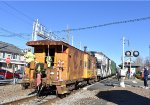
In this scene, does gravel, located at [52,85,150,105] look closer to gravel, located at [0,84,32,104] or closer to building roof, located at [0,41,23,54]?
gravel, located at [0,84,32,104]

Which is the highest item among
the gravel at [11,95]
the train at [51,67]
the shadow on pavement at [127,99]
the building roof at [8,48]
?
the building roof at [8,48]

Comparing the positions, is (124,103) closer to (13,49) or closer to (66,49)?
(66,49)

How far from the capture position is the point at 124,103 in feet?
53.1

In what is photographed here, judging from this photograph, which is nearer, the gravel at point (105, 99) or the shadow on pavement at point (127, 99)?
the gravel at point (105, 99)

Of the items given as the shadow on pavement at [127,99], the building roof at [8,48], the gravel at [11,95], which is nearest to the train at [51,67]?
the gravel at [11,95]

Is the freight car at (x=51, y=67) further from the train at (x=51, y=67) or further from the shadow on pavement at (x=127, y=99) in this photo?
the shadow on pavement at (x=127, y=99)

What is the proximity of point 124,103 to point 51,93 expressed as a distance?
250 inches

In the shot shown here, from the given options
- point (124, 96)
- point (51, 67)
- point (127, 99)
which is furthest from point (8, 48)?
point (127, 99)

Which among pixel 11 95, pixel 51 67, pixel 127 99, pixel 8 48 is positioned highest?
pixel 8 48

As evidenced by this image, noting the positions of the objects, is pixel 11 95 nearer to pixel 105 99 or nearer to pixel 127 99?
pixel 105 99

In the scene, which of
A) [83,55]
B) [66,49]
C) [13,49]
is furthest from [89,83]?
[13,49]

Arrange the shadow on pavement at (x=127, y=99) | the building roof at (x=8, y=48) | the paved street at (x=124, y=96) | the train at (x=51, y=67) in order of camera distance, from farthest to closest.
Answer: the building roof at (x=8, y=48) < the train at (x=51, y=67) < the paved street at (x=124, y=96) < the shadow on pavement at (x=127, y=99)

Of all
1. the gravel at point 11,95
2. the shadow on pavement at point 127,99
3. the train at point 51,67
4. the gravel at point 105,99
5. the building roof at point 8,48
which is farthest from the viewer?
the building roof at point 8,48

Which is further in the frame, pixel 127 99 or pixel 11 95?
pixel 11 95
